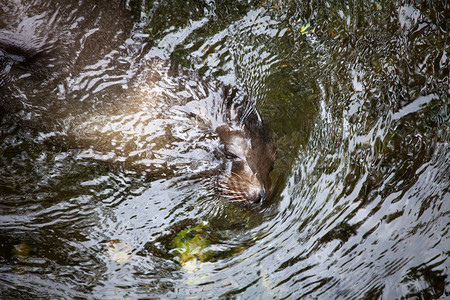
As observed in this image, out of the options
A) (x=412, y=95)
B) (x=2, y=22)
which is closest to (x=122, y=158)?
(x=2, y=22)

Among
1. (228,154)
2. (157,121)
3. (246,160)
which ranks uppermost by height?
(157,121)

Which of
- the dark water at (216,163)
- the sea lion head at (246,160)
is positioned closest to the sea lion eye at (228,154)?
the sea lion head at (246,160)

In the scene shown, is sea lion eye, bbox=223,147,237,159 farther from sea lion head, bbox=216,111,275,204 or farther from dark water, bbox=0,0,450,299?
dark water, bbox=0,0,450,299

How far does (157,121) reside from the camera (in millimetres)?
3420

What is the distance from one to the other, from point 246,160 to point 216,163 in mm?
304

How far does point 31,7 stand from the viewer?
10.4 feet

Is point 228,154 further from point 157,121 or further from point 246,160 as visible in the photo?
point 157,121

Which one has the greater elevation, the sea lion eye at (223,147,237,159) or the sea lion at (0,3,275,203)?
the sea lion at (0,3,275,203)

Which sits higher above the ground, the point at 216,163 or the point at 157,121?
the point at 157,121

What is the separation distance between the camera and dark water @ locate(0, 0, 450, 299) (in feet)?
10.5

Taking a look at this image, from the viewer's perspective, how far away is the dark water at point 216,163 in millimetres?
3188

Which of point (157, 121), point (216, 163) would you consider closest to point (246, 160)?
point (216, 163)

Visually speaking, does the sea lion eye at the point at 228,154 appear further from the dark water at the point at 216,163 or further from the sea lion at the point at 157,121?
the dark water at the point at 216,163

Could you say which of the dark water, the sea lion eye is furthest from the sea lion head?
the dark water
